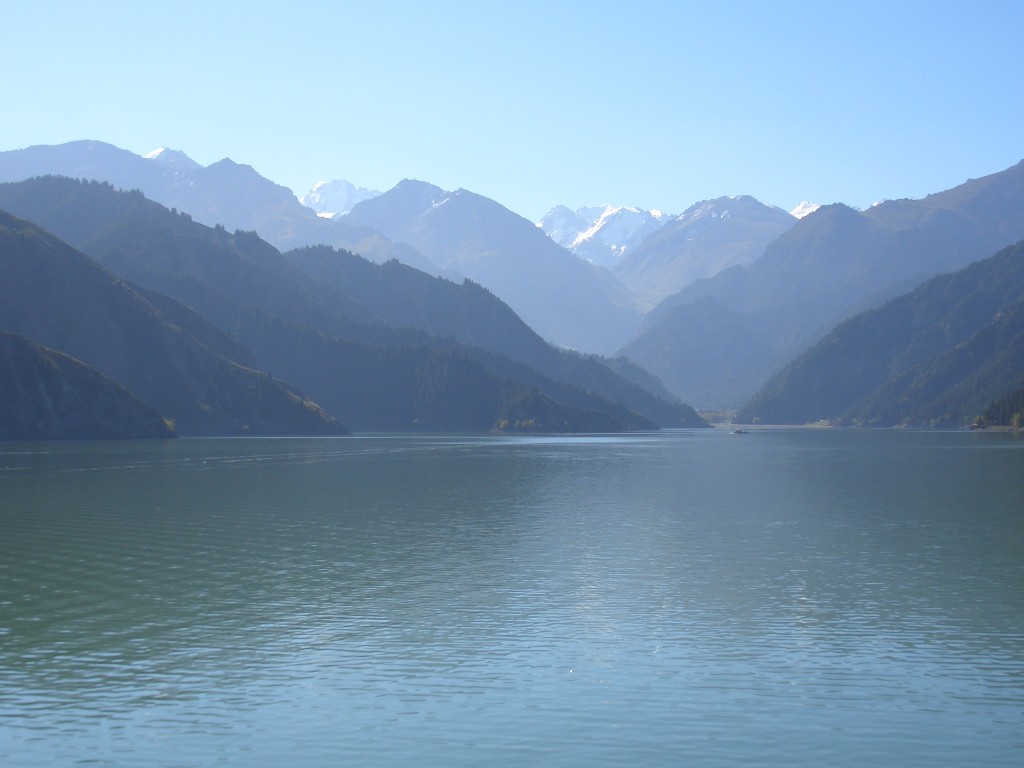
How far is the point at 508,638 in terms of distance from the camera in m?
51.5

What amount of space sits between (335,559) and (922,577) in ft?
127

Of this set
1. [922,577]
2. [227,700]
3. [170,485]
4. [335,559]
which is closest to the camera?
[227,700]

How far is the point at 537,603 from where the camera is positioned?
60531mm

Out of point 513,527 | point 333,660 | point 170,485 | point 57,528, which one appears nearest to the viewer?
point 333,660

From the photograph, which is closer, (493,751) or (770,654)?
(493,751)

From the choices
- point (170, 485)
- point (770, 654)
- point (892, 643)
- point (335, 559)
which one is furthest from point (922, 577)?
point (170, 485)

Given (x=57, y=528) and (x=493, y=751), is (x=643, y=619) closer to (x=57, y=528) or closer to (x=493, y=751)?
(x=493, y=751)

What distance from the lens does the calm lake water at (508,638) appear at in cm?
3675

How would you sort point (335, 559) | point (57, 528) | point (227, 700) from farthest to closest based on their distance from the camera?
point (57, 528)
point (335, 559)
point (227, 700)

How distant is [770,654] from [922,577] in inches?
992

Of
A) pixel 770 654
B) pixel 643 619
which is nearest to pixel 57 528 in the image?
pixel 643 619

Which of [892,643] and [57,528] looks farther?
[57,528]

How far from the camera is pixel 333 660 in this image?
47125 millimetres

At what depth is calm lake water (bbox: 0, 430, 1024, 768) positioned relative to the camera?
36.8 metres
